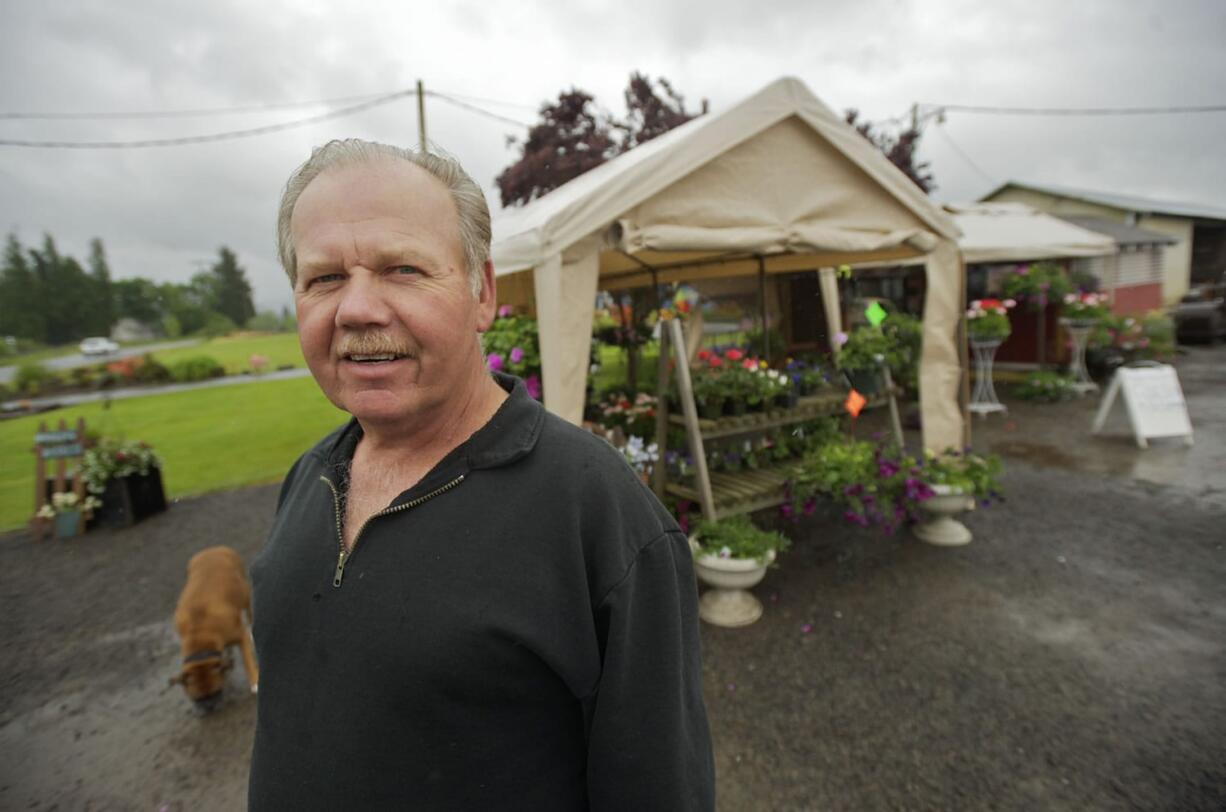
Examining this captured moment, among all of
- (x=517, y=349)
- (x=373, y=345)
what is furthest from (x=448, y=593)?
(x=517, y=349)

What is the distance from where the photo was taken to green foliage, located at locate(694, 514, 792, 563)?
376 centimetres

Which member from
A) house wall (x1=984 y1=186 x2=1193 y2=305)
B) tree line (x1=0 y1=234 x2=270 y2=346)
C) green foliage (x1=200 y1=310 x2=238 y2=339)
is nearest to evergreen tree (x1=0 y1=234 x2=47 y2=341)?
tree line (x1=0 y1=234 x2=270 y2=346)

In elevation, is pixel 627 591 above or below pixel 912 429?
above

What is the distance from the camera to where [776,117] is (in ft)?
12.2

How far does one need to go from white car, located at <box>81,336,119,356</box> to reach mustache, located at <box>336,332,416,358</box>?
51.1 ft

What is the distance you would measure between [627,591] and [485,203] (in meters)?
0.82

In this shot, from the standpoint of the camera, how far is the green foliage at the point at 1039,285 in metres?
11.1

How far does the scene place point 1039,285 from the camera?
36.6 ft

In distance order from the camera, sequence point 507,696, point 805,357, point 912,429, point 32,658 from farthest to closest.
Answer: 1. point 912,429
2. point 805,357
3. point 32,658
4. point 507,696

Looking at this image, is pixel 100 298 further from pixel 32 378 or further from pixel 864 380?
pixel 864 380

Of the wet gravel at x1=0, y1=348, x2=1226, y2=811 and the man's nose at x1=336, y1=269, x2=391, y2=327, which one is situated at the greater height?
the man's nose at x1=336, y1=269, x2=391, y2=327

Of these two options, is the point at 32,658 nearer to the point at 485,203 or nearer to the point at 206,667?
the point at 206,667

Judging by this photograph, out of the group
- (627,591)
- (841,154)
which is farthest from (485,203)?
(841,154)

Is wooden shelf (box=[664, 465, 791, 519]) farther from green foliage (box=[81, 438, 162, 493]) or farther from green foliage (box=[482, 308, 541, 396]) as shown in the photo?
green foliage (box=[81, 438, 162, 493])
